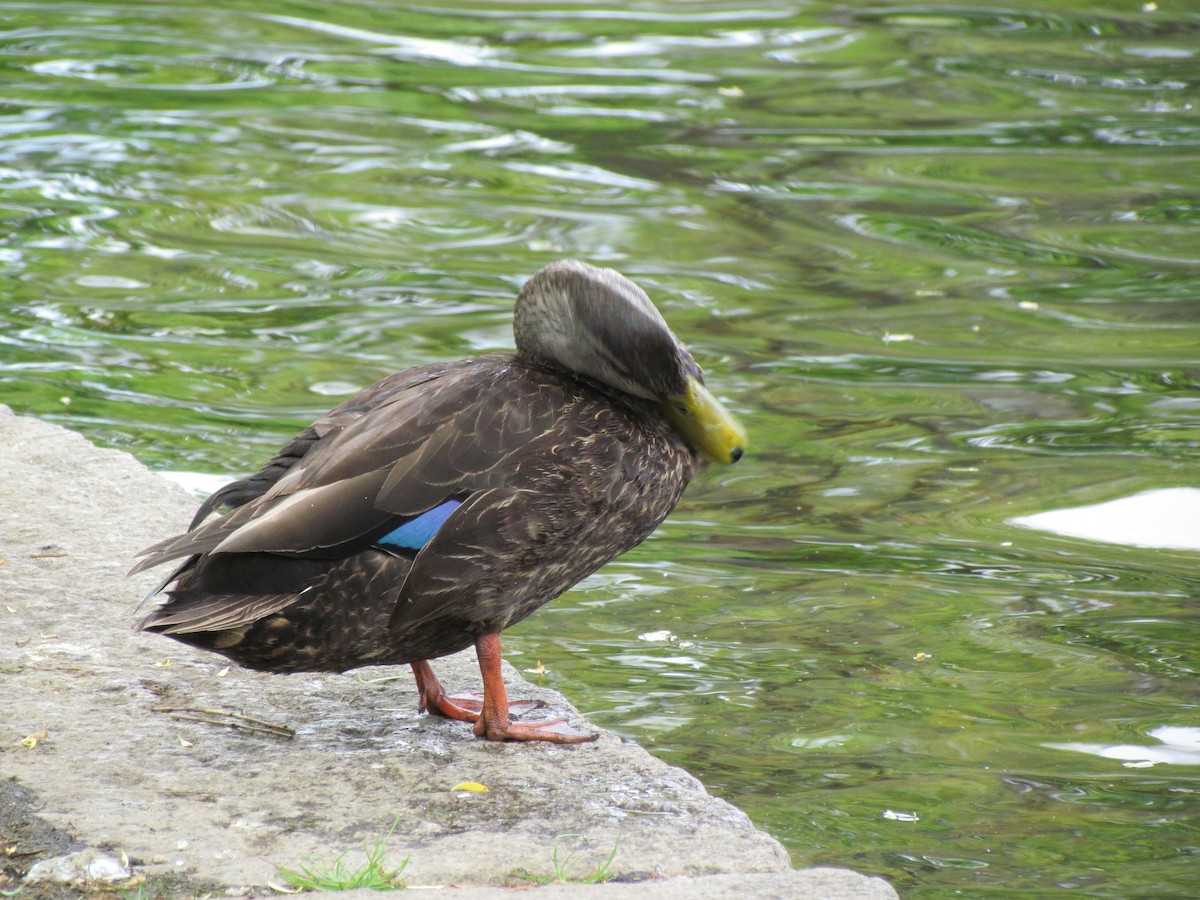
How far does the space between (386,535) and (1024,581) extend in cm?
256

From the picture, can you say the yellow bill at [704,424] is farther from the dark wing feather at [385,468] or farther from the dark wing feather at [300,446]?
the dark wing feather at [300,446]

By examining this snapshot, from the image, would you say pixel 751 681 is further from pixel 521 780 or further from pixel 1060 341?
pixel 1060 341

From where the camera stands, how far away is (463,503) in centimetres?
340

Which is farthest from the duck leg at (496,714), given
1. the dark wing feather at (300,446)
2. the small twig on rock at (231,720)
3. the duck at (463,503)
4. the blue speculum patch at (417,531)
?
the dark wing feather at (300,446)

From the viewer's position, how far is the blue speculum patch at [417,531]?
3.38 m

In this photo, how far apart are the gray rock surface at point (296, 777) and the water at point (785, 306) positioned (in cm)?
53

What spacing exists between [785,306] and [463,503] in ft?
16.0

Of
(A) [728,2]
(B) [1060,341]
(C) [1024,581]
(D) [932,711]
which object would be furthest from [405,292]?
(A) [728,2]

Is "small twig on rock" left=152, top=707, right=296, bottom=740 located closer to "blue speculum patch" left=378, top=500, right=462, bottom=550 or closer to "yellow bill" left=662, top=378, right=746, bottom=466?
"blue speculum patch" left=378, top=500, right=462, bottom=550

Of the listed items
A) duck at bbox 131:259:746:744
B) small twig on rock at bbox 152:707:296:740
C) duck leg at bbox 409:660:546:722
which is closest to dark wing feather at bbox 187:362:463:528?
duck at bbox 131:259:746:744

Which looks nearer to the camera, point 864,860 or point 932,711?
point 864,860

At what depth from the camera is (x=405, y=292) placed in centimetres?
816

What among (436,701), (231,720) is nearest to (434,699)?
(436,701)

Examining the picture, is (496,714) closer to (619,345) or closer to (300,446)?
(300,446)
